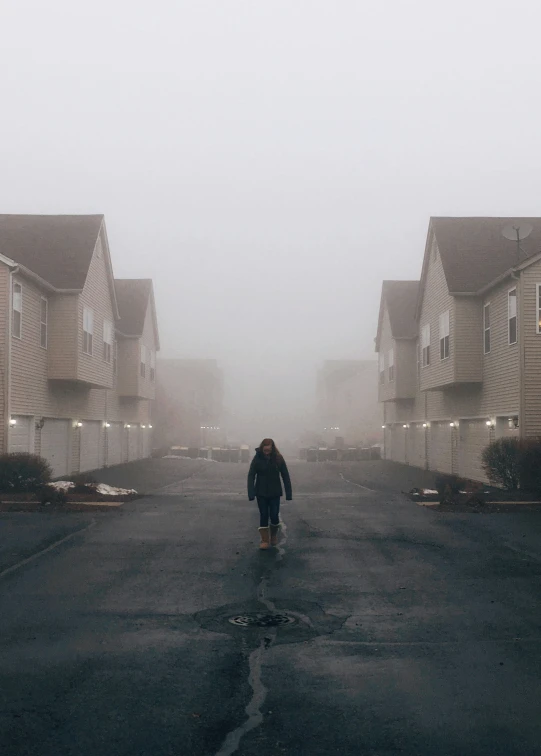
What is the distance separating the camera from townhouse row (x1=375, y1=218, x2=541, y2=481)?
22.6 m

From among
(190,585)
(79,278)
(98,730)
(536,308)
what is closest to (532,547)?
(190,585)

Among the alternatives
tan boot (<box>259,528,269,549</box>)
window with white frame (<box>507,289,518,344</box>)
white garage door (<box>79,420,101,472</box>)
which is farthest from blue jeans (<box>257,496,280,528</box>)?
white garage door (<box>79,420,101,472</box>)

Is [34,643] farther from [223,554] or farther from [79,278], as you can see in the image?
[79,278]

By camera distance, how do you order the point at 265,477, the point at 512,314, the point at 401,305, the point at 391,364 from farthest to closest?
1. the point at 401,305
2. the point at 391,364
3. the point at 512,314
4. the point at 265,477

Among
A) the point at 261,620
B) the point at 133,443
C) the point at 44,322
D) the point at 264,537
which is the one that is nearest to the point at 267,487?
the point at 264,537

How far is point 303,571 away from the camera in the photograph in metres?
10.6

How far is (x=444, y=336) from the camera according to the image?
29.3 m

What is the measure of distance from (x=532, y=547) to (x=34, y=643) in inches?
315

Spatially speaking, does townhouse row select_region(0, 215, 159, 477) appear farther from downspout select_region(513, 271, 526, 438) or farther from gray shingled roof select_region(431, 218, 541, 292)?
downspout select_region(513, 271, 526, 438)

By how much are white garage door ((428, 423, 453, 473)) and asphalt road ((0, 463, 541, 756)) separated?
18.0m

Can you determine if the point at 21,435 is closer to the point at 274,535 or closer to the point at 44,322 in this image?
the point at 44,322

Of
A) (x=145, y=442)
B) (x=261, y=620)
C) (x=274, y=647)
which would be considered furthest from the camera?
(x=145, y=442)

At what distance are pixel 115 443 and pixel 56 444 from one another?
10.5 m

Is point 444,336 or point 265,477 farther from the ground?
point 444,336
